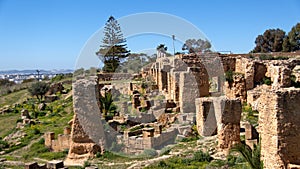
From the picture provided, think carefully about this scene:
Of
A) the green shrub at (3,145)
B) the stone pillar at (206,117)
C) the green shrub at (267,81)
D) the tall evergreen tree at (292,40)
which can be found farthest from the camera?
the tall evergreen tree at (292,40)

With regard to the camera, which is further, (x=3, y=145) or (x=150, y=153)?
(x=3, y=145)

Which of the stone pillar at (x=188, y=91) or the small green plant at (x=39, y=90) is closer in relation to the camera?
the stone pillar at (x=188, y=91)

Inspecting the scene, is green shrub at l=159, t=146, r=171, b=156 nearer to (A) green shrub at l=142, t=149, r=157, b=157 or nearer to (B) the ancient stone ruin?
(A) green shrub at l=142, t=149, r=157, b=157

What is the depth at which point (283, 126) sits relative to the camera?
277 inches

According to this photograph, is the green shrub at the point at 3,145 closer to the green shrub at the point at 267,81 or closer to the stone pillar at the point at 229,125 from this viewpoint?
the stone pillar at the point at 229,125

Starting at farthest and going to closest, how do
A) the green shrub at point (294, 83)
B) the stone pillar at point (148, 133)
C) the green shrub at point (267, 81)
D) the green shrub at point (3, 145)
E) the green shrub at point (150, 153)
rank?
1. the green shrub at point (267, 81)
2. the green shrub at point (3, 145)
3. the green shrub at point (294, 83)
4. the stone pillar at point (148, 133)
5. the green shrub at point (150, 153)

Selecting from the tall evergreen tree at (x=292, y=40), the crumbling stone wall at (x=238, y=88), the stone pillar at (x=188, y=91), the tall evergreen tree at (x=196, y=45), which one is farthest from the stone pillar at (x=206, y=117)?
the tall evergreen tree at (x=292, y=40)

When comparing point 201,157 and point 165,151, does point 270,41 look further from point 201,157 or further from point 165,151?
point 201,157

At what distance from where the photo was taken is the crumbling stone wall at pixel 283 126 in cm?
703

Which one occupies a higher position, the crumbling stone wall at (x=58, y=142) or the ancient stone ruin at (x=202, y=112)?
the ancient stone ruin at (x=202, y=112)

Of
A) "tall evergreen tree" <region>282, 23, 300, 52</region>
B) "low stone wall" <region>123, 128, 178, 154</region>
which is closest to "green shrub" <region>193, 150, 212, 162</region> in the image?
"low stone wall" <region>123, 128, 178, 154</region>

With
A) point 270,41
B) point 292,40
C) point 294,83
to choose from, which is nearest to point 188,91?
point 294,83

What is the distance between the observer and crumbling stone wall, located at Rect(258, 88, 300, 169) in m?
7.03

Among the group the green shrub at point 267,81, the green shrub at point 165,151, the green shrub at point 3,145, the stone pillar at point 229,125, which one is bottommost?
the green shrub at point 3,145
